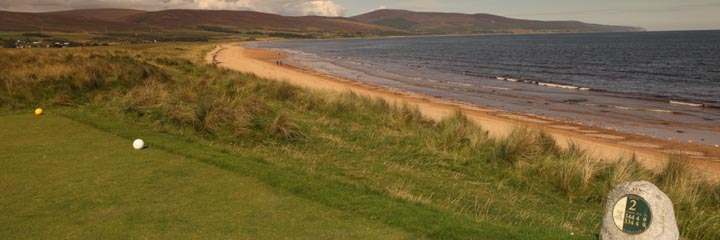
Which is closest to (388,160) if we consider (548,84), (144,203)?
(144,203)

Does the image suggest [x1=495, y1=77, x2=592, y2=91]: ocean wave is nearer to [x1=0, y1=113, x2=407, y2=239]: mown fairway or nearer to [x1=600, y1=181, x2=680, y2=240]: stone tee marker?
[x1=600, y1=181, x2=680, y2=240]: stone tee marker

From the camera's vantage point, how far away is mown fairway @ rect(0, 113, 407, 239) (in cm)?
489

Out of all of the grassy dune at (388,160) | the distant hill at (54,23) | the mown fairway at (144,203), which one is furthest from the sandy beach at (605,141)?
the distant hill at (54,23)

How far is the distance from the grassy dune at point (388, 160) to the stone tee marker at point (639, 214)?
0.81m

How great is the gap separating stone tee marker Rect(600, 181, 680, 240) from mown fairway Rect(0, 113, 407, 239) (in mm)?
2000

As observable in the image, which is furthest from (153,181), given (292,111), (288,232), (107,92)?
(107,92)

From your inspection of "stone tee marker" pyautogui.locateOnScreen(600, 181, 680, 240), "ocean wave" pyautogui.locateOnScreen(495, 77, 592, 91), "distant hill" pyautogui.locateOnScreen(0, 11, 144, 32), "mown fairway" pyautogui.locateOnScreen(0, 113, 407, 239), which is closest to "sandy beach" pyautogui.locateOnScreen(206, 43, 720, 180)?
"stone tee marker" pyautogui.locateOnScreen(600, 181, 680, 240)

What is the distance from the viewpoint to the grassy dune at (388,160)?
639 cm

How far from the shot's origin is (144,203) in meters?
5.63

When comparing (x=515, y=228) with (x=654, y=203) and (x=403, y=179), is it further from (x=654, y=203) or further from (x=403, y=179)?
(x=403, y=179)

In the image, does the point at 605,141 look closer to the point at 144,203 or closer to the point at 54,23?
the point at 144,203

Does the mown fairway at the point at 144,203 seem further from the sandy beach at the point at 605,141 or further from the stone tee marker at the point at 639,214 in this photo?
the sandy beach at the point at 605,141

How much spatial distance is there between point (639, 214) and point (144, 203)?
5.03 m

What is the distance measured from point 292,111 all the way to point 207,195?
404 inches
